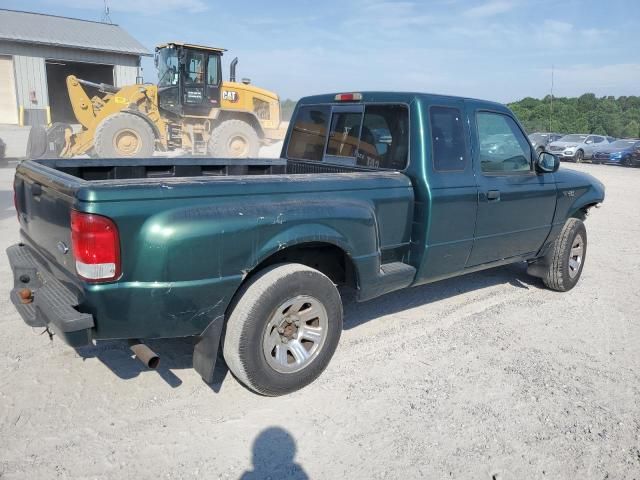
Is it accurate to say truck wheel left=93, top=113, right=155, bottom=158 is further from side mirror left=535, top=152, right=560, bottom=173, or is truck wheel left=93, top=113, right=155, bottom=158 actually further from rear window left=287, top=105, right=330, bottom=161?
side mirror left=535, top=152, right=560, bottom=173

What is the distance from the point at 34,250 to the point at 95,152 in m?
11.2

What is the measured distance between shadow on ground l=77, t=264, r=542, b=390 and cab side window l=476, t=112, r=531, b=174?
4.78ft

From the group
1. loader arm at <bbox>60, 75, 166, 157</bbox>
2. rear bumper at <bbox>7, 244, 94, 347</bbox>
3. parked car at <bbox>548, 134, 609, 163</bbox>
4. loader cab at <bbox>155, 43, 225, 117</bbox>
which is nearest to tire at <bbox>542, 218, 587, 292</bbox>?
rear bumper at <bbox>7, 244, 94, 347</bbox>

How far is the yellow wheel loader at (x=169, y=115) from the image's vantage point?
1412 centimetres

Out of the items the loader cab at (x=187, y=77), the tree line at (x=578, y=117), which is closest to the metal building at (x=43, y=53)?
the loader cab at (x=187, y=77)

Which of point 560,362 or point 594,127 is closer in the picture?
point 560,362

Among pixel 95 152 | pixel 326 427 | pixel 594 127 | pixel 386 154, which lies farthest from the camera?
pixel 594 127

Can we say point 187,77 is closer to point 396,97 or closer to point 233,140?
point 233,140

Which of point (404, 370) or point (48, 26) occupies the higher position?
point (48, 26)

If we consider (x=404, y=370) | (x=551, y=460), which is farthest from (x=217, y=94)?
(x=551, y=460)

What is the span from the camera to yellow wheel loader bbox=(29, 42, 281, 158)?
14117 millimetres

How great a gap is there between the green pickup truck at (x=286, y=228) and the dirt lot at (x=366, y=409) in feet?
1.13

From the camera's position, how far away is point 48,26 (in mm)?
25859

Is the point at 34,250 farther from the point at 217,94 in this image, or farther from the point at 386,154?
the point at 217,94
